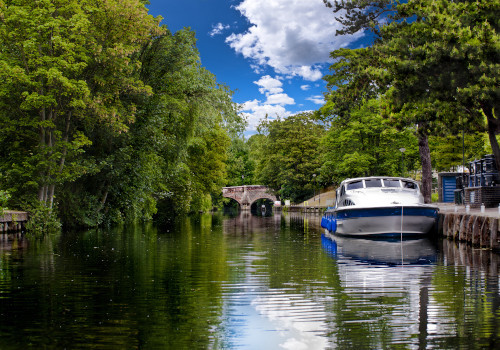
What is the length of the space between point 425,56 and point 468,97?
7.15 feet

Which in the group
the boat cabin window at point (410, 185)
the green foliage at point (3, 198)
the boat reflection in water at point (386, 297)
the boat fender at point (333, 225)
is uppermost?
the boat cabin window at point (410, 185)

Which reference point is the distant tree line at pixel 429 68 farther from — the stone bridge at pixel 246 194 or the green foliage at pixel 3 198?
the stone bridge at pixel 246 194

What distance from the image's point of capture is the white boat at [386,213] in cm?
2047

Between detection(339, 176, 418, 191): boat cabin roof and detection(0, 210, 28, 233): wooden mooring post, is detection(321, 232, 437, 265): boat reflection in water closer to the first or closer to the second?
detection(339, 176, 418, 191): boat cabin roof

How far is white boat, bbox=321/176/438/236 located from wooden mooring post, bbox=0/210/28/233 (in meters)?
13.5

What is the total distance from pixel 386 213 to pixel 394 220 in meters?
0.39

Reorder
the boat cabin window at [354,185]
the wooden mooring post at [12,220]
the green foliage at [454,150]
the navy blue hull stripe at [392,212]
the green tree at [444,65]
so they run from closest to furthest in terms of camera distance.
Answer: the green tree at [444,65], the navy blue hull stripe at [392,212], the wooden mooring post at [12,220], the boat cabin window at [354,185], the green foliage at [454,150]

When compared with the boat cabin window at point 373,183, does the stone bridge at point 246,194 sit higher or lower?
higher

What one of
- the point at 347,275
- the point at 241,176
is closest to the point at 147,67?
the point at 347,275

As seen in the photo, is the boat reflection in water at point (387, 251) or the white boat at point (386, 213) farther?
the white boat at point (386, 213)

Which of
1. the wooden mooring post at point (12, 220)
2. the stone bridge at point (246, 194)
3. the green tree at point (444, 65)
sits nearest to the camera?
the green tree at point (444, 65)

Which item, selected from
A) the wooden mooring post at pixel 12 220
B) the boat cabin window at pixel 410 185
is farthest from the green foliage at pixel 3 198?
the boat cabin window at pixel 410 185

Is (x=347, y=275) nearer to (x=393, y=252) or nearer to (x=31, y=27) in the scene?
(x=393, y=252)

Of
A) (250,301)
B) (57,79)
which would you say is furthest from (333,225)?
(250,301)
